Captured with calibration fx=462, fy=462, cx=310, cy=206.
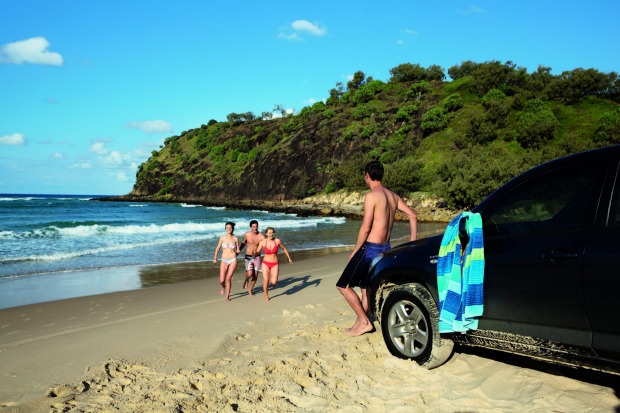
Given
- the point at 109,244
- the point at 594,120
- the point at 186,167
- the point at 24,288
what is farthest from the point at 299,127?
the point at 24,288

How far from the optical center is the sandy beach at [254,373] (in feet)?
11.9

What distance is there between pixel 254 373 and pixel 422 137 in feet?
215

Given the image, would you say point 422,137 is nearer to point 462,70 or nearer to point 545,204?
point 462,70

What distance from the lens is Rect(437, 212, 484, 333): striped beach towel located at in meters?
3.74

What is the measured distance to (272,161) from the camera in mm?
79438

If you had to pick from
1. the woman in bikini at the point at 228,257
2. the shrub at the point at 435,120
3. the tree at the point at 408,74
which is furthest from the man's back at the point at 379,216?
the tree at the point at 408,74

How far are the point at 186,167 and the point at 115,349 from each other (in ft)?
350

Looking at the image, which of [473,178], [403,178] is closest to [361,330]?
[473,178]

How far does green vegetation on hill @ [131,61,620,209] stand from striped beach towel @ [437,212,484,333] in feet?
114

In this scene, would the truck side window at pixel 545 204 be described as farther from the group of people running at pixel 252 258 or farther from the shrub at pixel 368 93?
the shrub at pixel 368 93

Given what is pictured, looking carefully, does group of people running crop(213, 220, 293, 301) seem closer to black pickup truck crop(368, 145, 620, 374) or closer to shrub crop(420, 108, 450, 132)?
black pickup truck crop(368, 145, 620, 374)

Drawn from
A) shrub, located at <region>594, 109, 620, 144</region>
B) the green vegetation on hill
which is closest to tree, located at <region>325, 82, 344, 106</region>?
the green vegetation on hill

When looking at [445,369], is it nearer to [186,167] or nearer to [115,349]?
[115,349]

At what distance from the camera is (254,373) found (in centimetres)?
431
